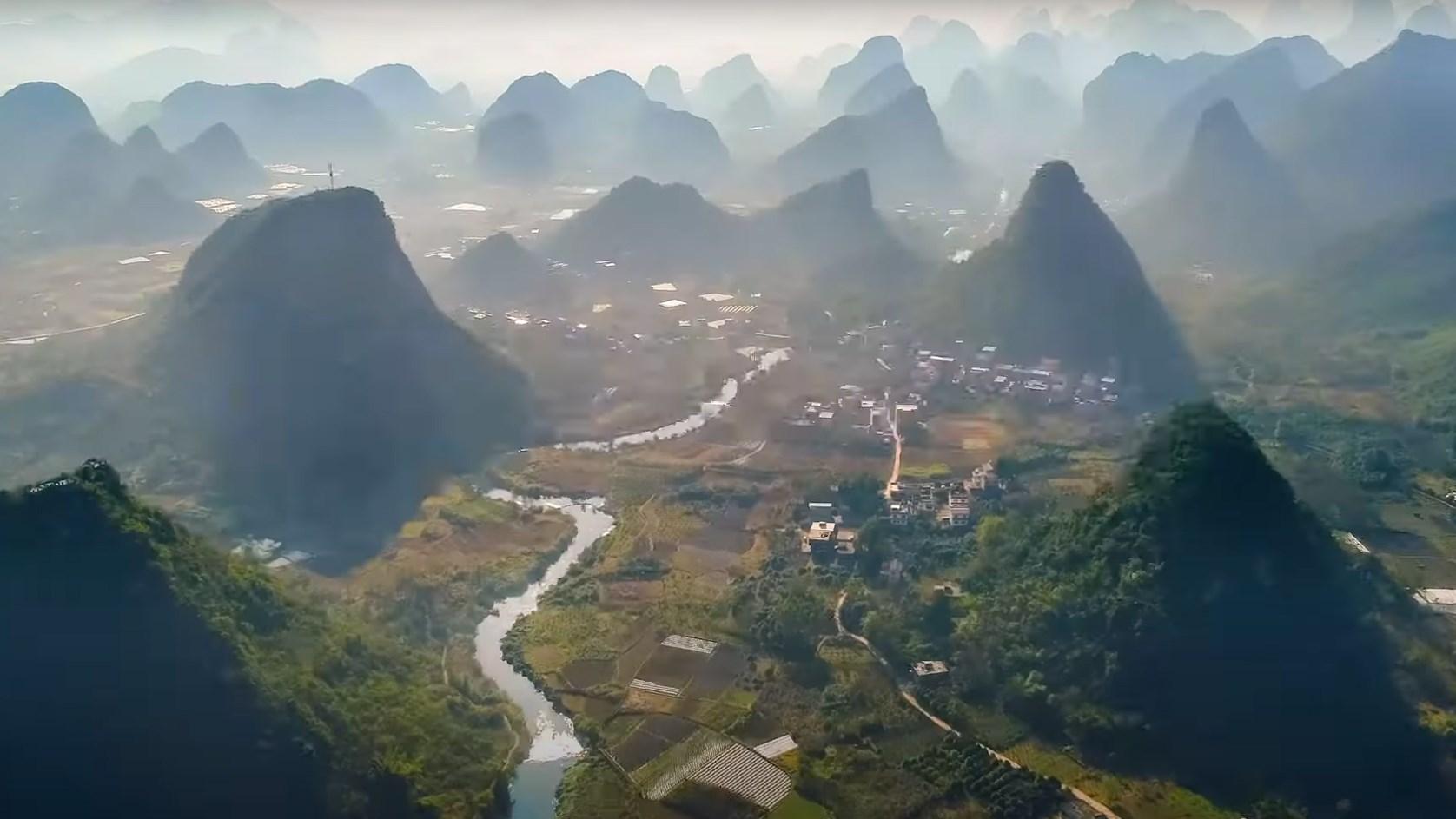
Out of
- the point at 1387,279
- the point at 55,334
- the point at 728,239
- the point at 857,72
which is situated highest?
the point at 857,72

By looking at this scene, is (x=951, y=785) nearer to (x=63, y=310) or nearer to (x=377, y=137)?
(x=63, y=310)

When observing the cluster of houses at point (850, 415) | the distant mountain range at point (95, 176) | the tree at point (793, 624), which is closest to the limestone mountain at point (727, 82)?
the distant mountain range at point (95, 176)

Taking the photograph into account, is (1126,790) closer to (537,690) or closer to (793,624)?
(793,624)

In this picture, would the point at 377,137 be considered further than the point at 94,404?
Yes

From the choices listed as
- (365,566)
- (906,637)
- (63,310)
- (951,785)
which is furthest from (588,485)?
(63,310)

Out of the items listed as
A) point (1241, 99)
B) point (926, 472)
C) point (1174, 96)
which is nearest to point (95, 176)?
Answer: point (926, 472)
